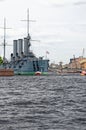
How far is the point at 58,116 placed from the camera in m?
38.5

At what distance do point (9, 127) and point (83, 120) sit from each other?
5910mm

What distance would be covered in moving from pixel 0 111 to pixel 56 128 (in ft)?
33.2

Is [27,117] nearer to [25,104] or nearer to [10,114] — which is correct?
[10,114]

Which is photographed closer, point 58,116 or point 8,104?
point 58,116

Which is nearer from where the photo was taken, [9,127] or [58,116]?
[9,127]

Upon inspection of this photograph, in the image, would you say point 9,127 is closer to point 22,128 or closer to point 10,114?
point 22,128

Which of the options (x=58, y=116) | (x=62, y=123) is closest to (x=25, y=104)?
(x=58, y=116)

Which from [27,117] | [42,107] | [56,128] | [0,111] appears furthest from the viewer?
[42,107]

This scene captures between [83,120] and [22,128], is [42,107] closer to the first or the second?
[83,120]

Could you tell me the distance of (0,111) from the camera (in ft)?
138

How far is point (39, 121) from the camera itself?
1415 inches

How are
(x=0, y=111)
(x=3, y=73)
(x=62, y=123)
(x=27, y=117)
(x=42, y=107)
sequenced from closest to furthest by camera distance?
(x=62, y=123)
(x=27, y=117)
(x=0, y=111)
(x=42, y=107)
(x=3, y=73)

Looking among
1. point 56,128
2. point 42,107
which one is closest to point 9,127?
point 56,128

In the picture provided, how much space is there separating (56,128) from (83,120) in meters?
4.13
